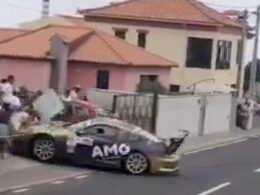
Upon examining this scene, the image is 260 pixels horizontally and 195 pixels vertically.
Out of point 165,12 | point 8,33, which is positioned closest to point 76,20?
point 165,12

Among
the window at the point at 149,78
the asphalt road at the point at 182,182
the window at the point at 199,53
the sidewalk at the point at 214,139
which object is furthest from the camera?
the window at the point at 199,53

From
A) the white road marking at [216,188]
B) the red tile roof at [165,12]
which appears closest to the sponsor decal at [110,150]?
the white road marking at [216,188]

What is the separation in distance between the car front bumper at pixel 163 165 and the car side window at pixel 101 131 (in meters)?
1.23

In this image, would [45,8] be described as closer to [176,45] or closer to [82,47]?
[176,45]

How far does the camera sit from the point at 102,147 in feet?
87.2

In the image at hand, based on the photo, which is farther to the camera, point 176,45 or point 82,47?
point 176,45

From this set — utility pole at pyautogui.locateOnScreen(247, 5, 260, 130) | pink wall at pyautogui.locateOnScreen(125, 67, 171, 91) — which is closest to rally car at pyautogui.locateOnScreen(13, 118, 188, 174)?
pink wall at pyautogui.locateOnScreen(125, 67, 171, 91)

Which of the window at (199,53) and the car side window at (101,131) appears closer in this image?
the car side window at (101,131)

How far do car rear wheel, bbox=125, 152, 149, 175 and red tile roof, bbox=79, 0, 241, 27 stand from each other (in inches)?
1560

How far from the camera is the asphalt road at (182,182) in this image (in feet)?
71.2

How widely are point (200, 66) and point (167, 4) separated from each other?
5.04m

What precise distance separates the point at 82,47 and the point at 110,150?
2622 centimetres

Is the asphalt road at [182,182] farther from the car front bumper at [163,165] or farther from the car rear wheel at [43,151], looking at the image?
the car rear wheel at [43,151]

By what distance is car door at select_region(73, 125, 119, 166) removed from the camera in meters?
26.6
